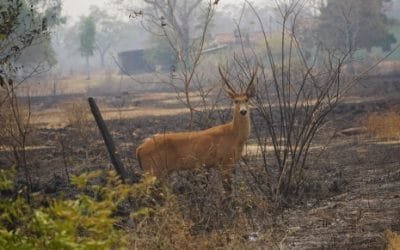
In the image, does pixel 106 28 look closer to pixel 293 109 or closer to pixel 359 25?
pixel 359 25

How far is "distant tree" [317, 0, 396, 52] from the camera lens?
58.4 metres

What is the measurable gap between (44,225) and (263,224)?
5.81 metres

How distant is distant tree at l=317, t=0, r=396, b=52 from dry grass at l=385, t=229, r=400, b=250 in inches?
1944

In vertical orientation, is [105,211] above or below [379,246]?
above

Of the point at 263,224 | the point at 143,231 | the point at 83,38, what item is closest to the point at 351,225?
the point at 263,224

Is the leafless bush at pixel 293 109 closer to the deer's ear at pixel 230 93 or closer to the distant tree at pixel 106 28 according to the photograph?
the deer's ear at pixel 230 93

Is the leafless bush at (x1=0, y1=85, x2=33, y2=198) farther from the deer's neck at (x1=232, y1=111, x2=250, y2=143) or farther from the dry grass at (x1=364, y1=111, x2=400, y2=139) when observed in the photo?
the dry grass at (x1=364, y1=111, x2=400, y2=139)

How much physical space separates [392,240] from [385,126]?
12420mm

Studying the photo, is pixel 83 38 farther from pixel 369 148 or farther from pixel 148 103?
pixel 369 148

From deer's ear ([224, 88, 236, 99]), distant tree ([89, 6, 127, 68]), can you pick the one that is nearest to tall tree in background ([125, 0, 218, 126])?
deer's ear ([224, 88, 236, 99])

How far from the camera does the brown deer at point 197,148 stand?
36.6 ft

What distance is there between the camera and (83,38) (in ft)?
270

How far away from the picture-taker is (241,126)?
1163 centimetres

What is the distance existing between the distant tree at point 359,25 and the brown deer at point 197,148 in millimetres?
46452
